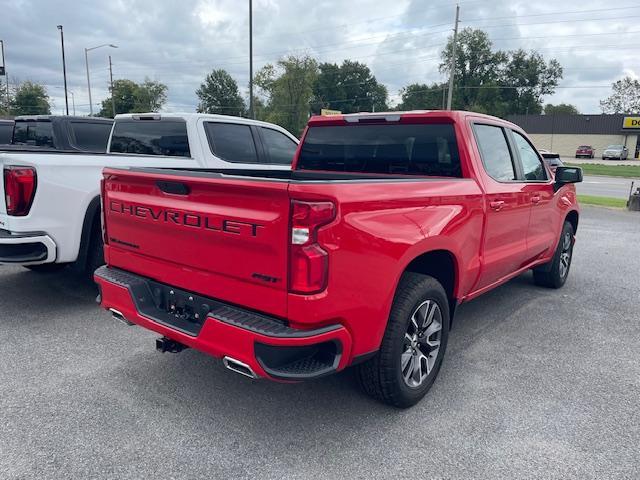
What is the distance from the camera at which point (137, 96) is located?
238 feet

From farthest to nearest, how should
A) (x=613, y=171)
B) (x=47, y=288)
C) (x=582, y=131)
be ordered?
(x=582, y=131) → (x=613, y=171) → (x=47, y=288)

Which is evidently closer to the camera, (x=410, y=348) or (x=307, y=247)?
(x=307, y=247)

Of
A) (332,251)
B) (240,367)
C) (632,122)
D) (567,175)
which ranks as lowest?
(240,367)

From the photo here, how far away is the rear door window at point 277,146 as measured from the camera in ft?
22.0

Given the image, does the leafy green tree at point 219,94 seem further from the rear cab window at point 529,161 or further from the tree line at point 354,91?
the rear cab window at point 529,161

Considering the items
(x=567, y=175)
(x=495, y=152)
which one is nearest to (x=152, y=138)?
(x=495, y=152)

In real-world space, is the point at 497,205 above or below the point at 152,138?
below

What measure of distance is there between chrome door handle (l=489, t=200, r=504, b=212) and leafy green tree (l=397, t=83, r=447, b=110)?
8376cm

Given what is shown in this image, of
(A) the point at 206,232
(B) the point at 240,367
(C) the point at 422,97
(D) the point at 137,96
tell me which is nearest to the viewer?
(B) the point at 240,367

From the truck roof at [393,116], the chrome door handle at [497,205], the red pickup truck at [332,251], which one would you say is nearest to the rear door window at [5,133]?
the red pickup truck at [332,251]

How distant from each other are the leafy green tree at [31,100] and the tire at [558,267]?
2746 inches

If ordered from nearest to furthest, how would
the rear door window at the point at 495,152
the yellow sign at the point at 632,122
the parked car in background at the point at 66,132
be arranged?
1. the rear door window at the point at 495,152
2. the parked car in background at the point at 66,132
3. the yellow sign at the point at 632,122

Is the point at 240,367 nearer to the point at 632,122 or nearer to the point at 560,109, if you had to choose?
the point at 632,122

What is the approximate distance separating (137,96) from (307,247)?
3067 inches
